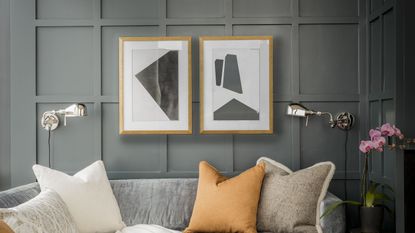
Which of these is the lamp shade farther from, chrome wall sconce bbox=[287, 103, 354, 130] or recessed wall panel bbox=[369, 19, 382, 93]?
recessed wall panel bbox=[369, 19, 382, 93]

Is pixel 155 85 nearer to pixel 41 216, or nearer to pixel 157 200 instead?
pixel 157 200

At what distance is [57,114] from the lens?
3.93m

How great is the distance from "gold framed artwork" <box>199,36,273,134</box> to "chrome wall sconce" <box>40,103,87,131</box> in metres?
0.90

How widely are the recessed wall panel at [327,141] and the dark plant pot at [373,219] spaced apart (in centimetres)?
65

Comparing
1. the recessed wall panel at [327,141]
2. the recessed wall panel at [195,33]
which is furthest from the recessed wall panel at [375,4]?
the recessed wall panel at [195,33]

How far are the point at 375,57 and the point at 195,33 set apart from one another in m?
1.35

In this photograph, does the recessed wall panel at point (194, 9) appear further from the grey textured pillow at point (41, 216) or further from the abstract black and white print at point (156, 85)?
the grey textured pillow at point (41, 216)

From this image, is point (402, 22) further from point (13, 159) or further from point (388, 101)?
point (13, 159)

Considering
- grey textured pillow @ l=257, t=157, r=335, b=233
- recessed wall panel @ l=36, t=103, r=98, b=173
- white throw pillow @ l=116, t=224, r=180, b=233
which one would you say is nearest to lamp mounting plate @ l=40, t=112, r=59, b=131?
recessed wall panel @ l=36, t=103, r=98, b=173

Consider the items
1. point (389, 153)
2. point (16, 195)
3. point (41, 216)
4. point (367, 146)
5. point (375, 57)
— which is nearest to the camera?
point (41, 216)

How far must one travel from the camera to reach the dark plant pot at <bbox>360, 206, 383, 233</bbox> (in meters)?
3.30

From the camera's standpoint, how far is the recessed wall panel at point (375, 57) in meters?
3.64

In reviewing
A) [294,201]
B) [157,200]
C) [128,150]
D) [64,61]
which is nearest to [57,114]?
[64,61]

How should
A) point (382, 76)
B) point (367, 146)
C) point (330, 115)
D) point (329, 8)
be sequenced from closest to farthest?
point (367, 146)
point (382, 76)
point (330, 115)
point (329, 8)
